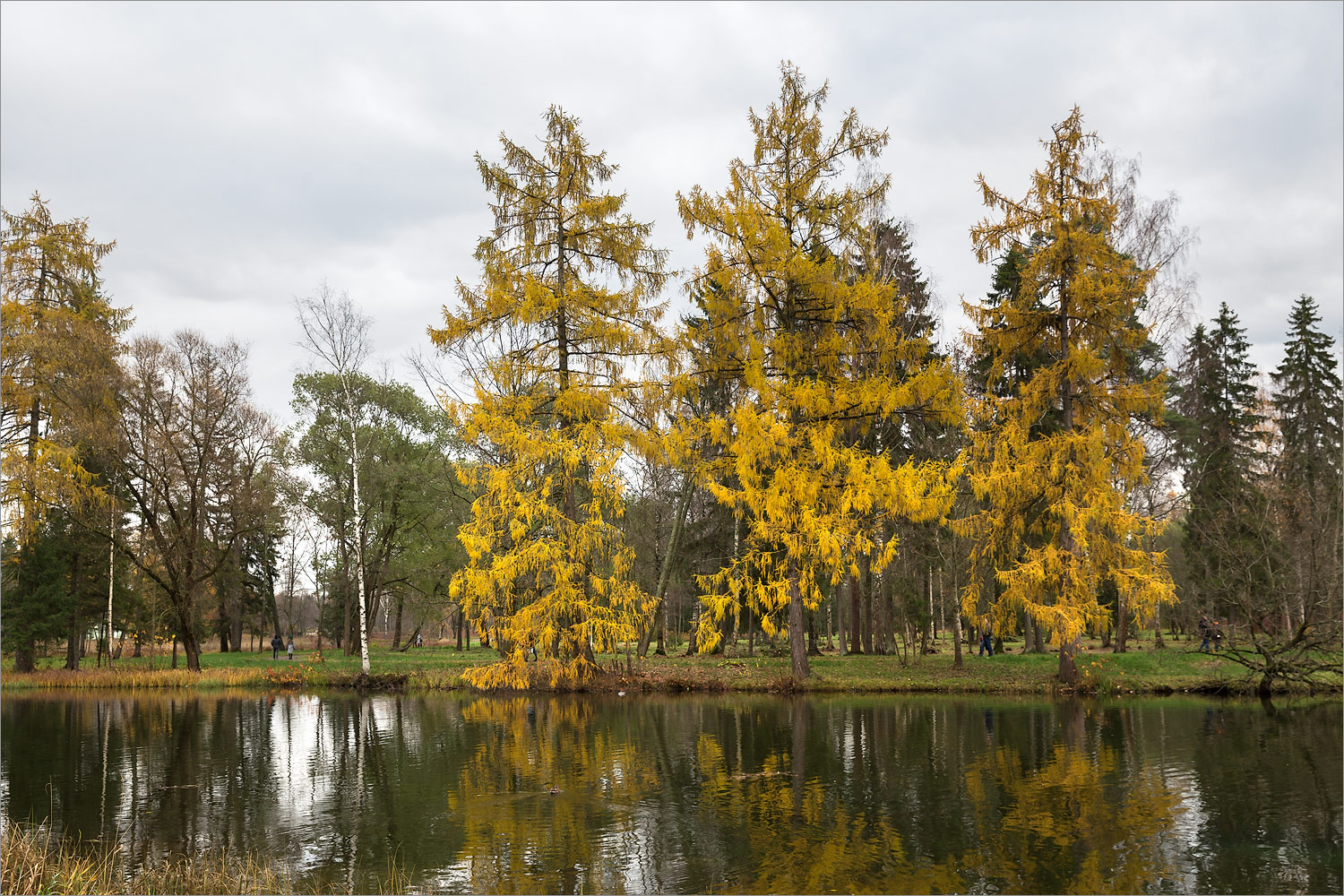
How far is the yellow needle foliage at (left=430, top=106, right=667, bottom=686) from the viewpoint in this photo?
23.9 meters

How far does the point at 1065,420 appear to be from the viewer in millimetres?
24406

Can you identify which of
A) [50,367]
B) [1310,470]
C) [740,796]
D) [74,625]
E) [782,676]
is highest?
[50,367]

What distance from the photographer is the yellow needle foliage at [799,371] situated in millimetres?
22828

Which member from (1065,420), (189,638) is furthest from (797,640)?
(189,638)

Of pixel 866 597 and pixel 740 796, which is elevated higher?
pixel 866 597

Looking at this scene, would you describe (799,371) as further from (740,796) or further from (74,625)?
(74,625)

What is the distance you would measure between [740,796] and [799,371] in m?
14.9

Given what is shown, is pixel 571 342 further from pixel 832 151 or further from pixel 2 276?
pixel 2 276

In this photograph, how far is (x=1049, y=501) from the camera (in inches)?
951

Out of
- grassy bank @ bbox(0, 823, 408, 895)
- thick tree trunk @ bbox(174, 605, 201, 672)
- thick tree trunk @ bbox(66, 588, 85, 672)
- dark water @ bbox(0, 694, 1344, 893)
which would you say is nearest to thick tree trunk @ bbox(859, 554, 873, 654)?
dark water @ bbox(0, 694, 1344, 893)

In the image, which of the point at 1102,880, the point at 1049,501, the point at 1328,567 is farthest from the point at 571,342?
the point at 1328,567

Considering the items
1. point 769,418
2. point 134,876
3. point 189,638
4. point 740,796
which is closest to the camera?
point 134,876

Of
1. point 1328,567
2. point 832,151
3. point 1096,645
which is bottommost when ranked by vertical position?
A: point 1096,645

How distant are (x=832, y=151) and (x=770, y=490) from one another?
397 inches
